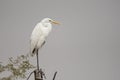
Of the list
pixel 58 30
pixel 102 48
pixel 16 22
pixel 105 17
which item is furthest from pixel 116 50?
pixel 16 22

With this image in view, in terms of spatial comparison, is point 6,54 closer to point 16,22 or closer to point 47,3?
point 16,22

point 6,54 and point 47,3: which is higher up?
point 47,3

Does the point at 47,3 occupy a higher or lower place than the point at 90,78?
higher

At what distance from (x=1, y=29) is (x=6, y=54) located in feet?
0.72

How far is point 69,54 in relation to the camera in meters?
2.54

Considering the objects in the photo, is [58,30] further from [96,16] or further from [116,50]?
[116,50]

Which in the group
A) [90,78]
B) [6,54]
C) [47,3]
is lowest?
[90,78]

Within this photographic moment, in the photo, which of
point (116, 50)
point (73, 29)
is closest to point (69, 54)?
point (73, 29)

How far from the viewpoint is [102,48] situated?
8.43 feet

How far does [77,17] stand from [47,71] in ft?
1.76

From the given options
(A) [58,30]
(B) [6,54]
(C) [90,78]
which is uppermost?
(A) [58,30]

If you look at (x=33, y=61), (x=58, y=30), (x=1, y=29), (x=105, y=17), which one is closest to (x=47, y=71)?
(x=33, y=61)

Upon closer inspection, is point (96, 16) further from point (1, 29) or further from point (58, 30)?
point (1, 29)

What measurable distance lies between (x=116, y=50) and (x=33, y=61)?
28.6 inches
